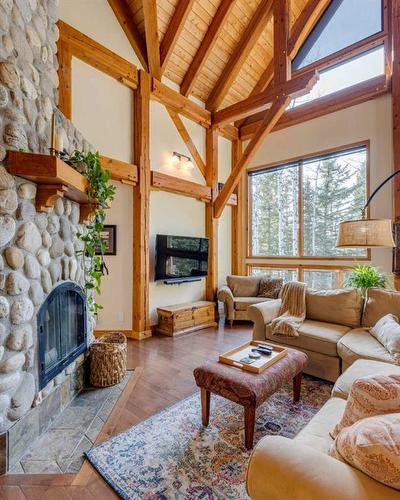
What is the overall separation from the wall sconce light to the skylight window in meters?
2.31

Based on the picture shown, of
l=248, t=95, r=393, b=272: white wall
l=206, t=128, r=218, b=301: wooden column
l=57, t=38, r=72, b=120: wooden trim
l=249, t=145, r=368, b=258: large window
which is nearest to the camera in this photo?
l=57, t=38, r=72, b=120: wooden trim

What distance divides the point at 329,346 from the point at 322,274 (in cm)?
277

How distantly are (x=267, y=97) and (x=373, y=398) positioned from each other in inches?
192

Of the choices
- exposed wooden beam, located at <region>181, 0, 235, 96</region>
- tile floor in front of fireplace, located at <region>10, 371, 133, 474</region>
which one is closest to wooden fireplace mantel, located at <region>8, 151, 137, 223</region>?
tile floor in front of fireplace, located at <region>10, 371, 133, 474</region>

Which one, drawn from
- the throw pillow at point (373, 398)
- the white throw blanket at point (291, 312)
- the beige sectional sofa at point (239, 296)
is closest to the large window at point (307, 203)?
the beige sectional sofa at point (239, 296)

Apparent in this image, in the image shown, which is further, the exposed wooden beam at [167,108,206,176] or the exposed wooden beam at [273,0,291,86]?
the exposed wooden beam at [167,108,206,176]

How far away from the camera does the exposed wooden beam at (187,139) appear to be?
198 inches

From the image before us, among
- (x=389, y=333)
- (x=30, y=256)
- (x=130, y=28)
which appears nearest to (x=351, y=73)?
(x=130, y=28)

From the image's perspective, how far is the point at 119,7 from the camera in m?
4.01

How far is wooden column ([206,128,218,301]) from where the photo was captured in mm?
5602

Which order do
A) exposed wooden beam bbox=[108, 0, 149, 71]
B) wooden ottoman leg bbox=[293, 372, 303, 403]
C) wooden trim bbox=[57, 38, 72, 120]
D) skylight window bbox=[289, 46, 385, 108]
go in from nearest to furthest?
wooden ottoman leg bbox=[293, 372, 303, 403], wooden trim bbox=[57, 38, 72, 120], exposed wooden beam bbox=[108, 0, 149, 71], skylight window bbox=[289, 46, 385, 108]

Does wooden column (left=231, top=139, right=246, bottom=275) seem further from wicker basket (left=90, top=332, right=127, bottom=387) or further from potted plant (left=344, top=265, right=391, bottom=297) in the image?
wicker basket (left=90, top=332, right=127, bottom=387)

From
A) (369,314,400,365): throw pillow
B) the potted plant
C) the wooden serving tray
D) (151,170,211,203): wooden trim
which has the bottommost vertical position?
the wooden serving tray

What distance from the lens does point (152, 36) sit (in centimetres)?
406
